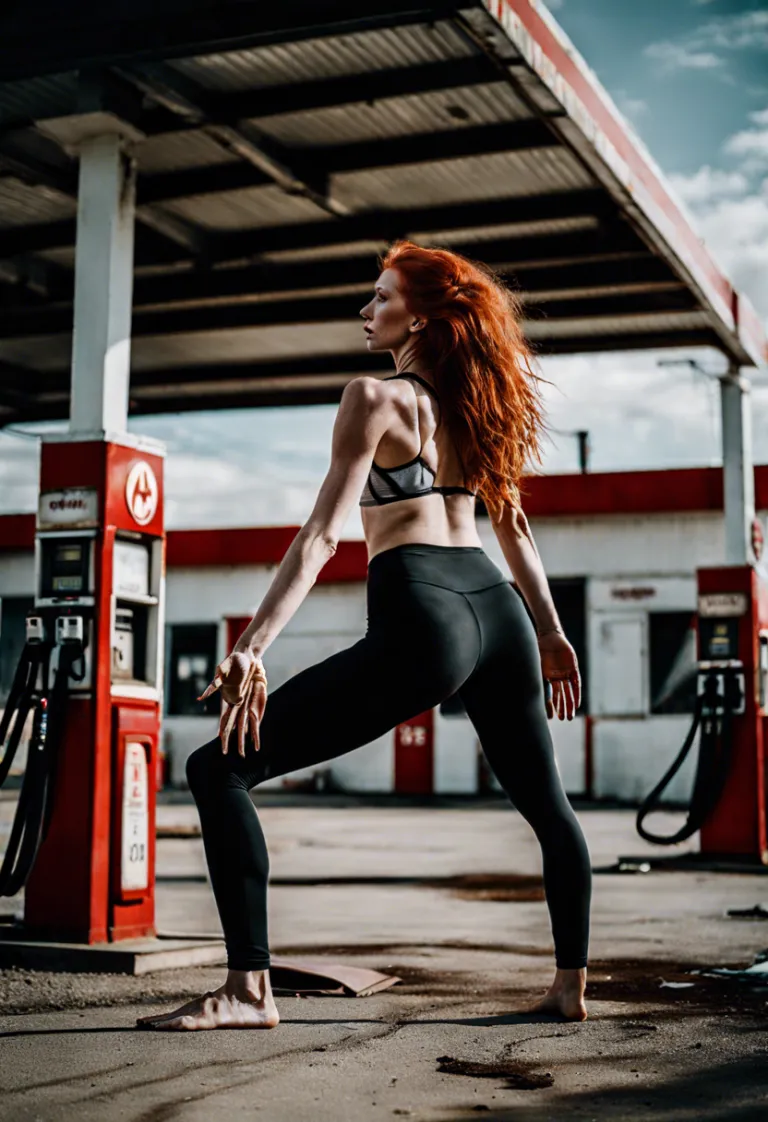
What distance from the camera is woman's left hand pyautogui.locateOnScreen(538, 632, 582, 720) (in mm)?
4898

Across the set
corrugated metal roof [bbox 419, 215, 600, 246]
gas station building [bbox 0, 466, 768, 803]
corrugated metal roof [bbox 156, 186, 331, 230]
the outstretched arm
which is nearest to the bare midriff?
the outstretched arm

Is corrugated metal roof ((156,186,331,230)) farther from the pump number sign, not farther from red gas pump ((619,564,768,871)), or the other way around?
red gas pump ((619,564,768,871))

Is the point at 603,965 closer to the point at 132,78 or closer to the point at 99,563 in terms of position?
the point at 99,563

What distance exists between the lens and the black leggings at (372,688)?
4.31 metres

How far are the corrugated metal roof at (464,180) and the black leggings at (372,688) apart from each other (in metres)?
4.92

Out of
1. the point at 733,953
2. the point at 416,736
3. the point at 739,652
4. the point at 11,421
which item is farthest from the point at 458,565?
the point at 416,736

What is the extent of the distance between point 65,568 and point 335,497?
2.94 meters

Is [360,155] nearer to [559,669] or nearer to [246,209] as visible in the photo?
[246,209]

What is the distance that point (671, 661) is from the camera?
26.5 metres

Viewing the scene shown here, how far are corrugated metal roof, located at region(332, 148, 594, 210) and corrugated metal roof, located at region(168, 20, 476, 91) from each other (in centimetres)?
116

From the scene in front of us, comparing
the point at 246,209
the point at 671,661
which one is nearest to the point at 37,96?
the point at 246,209

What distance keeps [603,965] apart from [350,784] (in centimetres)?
2207

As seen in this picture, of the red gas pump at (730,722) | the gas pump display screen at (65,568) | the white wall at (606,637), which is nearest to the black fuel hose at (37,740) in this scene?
the gas pump display screen at (65,568)

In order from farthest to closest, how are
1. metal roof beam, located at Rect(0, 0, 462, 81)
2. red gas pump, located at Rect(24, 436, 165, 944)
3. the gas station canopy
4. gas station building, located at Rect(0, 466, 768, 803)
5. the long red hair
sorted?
gas station building, located at Rect(0, 466, 768, 803), the gas station canopy, metal roof beam, located at Rect(0, 0, 462, 81), red gas pump, located at Rect(24, 436, 165, 944), the long red hair
